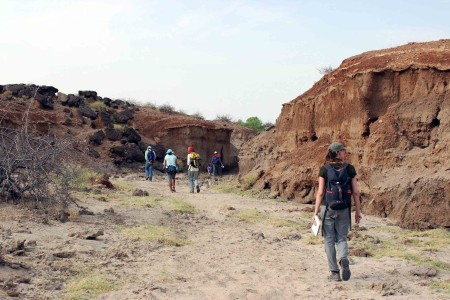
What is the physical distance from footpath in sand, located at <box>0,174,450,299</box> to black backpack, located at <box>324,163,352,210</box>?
1.02m

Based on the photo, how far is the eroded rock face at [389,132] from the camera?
12.9 meters

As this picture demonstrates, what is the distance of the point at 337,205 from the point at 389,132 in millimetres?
8120

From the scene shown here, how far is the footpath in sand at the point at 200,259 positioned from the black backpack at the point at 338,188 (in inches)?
40.1

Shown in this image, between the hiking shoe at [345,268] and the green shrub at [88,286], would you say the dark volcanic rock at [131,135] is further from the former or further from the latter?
the hiking shoe at [345,268]

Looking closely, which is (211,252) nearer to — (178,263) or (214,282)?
(178,263)

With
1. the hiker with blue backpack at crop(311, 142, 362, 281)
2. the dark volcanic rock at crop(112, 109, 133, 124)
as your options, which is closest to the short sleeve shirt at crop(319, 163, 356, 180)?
the hiker with blue backpack at crop(311, 142, 362, 281)

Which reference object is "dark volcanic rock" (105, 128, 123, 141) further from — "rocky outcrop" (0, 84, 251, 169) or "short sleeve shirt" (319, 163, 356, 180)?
"short sleeve shirt" (319, 163, 356, 180)

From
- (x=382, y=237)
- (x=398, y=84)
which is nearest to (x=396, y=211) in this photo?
(x=382, y=237)

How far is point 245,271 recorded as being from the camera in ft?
26.0

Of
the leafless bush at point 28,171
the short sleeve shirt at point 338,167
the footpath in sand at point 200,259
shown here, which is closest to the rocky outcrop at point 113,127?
the leafless bush at point 28,171

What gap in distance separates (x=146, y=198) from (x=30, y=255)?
8619mm

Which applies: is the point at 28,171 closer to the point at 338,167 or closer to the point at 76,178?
the point at 76,178

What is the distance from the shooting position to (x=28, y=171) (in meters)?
11.7

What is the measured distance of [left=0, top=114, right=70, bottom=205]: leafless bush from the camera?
11695 millimetres
